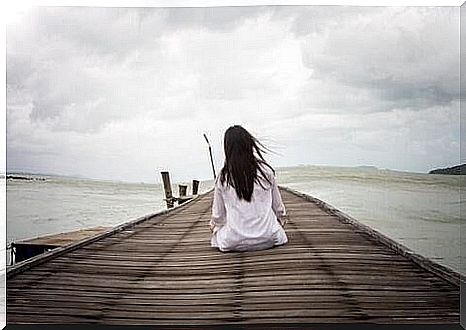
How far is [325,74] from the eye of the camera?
4.84m

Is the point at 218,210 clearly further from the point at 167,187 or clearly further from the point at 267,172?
the point at 167,187

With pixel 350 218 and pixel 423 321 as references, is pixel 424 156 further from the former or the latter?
pixel 423 321

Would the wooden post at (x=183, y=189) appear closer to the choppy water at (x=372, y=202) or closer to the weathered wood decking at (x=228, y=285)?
the choppy water at (x=372, y=202)

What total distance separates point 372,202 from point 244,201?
0.87 metres

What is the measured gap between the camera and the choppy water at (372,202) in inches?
189

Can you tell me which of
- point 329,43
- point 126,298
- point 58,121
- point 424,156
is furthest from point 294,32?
point 126,298

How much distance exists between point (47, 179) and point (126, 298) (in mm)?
1128

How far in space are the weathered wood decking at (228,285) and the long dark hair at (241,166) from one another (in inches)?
15.0

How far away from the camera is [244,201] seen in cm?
451

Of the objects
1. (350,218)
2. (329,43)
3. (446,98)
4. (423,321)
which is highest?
(329,43)

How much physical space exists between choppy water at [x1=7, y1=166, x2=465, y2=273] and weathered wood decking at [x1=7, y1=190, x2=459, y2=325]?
172 millimetres

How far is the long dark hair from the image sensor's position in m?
4.48

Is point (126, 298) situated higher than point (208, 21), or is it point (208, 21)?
point (208, 21)

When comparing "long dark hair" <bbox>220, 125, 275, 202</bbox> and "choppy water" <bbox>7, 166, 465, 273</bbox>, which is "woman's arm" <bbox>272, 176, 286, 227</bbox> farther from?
"choppy water" <bbox>7, 166, 465, 273</bbox>
